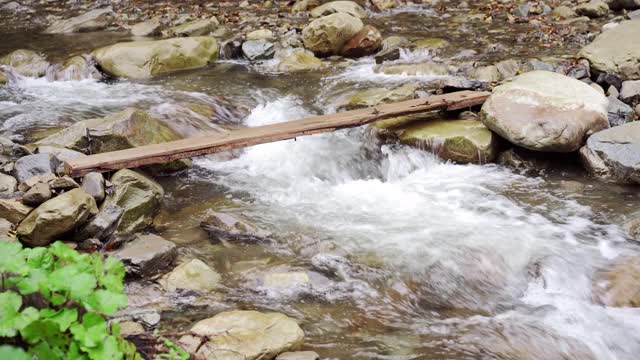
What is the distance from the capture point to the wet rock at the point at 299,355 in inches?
128

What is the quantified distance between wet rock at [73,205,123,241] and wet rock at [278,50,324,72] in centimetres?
546

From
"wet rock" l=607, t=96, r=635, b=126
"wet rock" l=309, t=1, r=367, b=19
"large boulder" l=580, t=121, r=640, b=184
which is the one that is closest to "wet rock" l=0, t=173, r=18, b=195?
"large boulder" l=580, t=121, r=640, b=184

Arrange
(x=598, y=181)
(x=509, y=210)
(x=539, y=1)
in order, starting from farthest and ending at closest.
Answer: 1. (x=539, y=1)
2. (x=598, y=181)
3. (x=509, y=210)

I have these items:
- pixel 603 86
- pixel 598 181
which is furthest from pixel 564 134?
pixel 603 86

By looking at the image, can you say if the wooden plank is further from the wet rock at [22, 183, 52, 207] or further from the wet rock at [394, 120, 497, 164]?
the wet rock at [22, 183, 52, 207]

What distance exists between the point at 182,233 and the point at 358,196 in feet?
6.35

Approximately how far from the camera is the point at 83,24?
1254 centimetres

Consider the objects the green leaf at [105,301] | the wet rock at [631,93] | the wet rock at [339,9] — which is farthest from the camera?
the wet rock at [339,9]

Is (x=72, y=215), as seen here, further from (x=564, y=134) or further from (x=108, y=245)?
(x=564, y=134)

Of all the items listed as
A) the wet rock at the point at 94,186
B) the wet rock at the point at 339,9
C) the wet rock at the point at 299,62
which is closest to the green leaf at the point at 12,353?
the wet rock at the point at 94,186

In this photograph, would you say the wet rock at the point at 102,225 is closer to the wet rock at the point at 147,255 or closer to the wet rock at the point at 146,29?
the wet rock at the point at 147,255

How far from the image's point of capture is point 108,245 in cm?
457

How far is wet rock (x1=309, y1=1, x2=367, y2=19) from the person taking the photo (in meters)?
12.9

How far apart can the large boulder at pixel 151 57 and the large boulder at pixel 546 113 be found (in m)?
5.45
